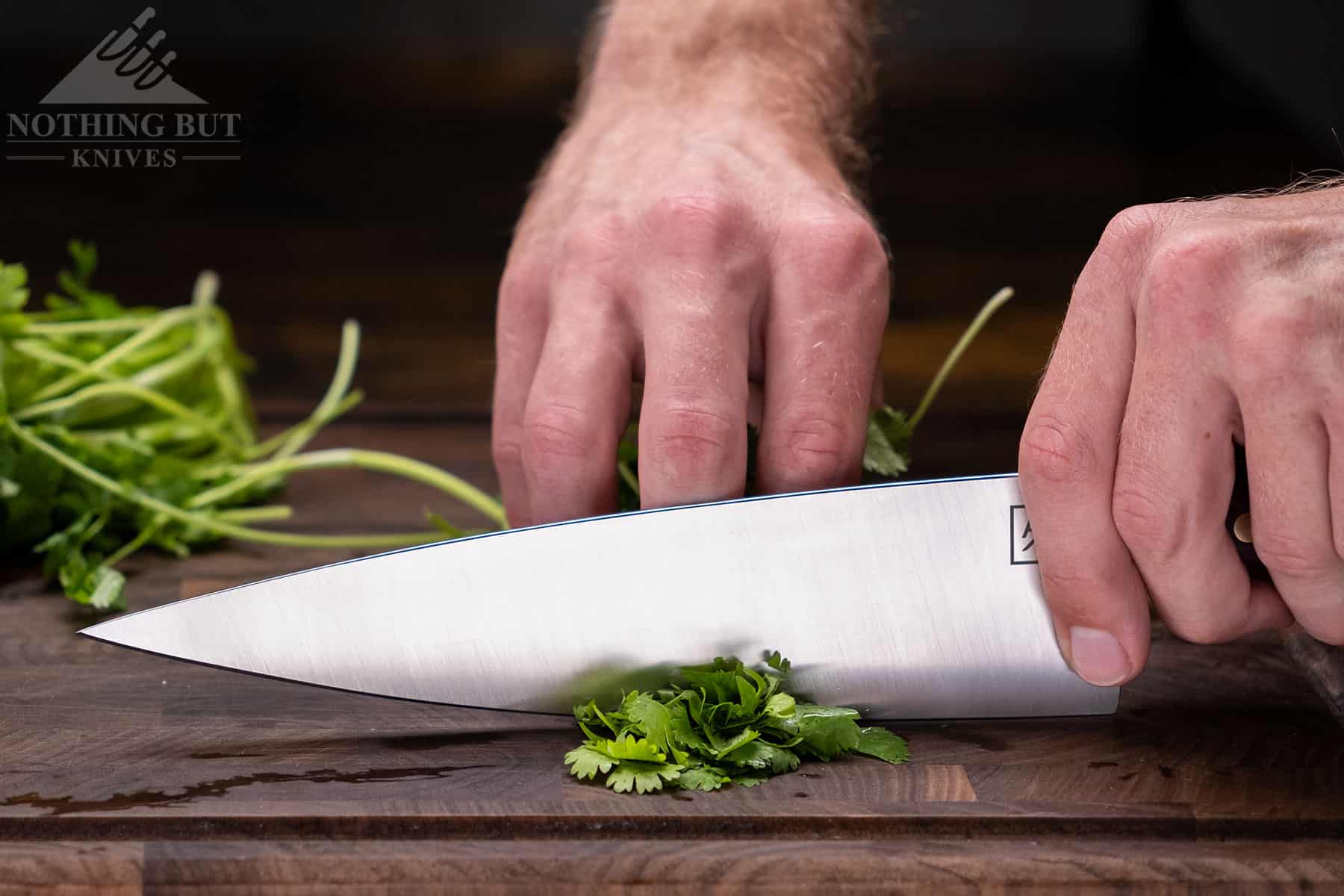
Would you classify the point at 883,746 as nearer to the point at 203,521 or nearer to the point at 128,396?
the point at 203,521

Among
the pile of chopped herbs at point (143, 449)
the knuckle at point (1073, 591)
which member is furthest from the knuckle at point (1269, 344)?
the pile of chopped herbs at point (143, 449)

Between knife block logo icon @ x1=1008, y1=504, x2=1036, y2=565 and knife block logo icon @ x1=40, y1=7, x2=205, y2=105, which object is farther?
knife block logo icon @ x1=40, y1=7, x2=205, y2=105

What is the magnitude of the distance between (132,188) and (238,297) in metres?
1.14

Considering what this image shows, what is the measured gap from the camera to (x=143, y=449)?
5.27ft

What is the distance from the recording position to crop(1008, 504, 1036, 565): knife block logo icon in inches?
42.7

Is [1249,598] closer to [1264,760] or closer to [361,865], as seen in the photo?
[1264,760]

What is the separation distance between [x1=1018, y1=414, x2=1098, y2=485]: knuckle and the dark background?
2.36 feet

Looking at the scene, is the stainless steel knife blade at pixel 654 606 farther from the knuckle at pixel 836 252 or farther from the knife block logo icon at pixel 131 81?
the knife block logo icon at pixel 131 81

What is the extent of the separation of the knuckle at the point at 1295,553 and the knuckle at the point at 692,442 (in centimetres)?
41

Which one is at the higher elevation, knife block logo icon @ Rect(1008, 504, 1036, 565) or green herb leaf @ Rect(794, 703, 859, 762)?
knife block logo icon @ Rect(1008, 504, 1036, 565)

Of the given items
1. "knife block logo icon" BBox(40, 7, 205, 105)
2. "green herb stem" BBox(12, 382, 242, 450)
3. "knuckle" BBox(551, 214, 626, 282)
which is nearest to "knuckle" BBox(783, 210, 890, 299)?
"knuckle" BBox(551, 214, 626, 282)

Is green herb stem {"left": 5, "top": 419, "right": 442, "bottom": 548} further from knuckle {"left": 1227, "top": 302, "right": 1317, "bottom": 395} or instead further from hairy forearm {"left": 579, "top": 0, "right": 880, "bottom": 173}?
knuckle {"left": 1227, "top": 302, "right": 1317, "bottom": 395}

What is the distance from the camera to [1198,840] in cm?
98

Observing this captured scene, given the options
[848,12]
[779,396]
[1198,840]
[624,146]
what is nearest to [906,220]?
[848,12]
